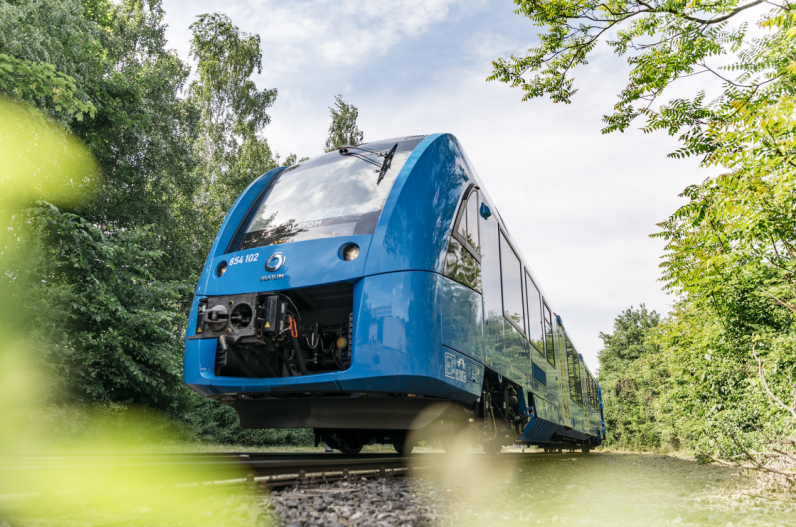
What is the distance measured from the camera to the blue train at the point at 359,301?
4.16 meters

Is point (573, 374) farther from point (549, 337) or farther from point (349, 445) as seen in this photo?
point (349, 445)

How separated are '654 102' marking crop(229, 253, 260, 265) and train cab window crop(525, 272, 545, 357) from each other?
452cm

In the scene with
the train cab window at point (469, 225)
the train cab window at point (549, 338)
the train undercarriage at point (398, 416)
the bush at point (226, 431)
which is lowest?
the bush at point (226, 431)

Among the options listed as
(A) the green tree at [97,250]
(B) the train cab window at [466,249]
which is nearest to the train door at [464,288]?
(B) the train cab window at [466,249]

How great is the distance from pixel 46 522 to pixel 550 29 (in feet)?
19.9

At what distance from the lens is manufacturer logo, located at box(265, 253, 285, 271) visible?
465 cm

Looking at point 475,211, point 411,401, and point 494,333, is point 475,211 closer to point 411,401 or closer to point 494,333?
point 494,333

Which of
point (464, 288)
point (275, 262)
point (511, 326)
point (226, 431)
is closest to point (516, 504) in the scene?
point (464, 288)

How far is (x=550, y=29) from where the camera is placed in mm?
5711

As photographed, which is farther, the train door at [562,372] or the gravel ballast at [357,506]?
the train door at [562,372]

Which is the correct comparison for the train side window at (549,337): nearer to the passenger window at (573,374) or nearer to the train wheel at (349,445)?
the passenger window at (573,374)

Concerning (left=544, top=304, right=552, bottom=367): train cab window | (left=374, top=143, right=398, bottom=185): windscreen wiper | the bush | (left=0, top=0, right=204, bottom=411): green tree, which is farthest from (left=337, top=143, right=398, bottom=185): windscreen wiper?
the bush

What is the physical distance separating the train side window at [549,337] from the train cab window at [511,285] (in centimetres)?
210

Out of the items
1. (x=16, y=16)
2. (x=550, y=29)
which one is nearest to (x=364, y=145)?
(x=550, y=29)
